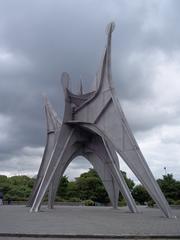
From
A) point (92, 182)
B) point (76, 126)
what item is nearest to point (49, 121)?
point (76, 126)

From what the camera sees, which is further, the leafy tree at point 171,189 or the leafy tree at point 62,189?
the leafy tree at point 62,189

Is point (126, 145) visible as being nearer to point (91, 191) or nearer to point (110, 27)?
point (110, 27)

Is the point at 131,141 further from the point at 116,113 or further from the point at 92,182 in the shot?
the point at 92,182

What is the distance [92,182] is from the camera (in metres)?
58.7

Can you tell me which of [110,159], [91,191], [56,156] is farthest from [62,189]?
[56,156]

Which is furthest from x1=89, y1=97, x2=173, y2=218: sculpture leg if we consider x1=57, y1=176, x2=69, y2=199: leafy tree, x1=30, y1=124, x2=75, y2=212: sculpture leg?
x1=57, y1=176, x2=69, y2=199: leafy tree

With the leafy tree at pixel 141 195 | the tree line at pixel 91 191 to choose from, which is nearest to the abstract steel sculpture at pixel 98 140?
the tree line at pixel 91 191

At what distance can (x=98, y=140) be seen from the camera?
3188 cm

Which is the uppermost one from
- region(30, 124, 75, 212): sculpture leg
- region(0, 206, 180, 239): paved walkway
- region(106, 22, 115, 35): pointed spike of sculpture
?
region(106, 22, 115, 35): pointed spike of sculpture

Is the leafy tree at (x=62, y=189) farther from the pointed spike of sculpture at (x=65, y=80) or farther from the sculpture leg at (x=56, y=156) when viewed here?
the pointed spike of sculpture at (x=65, y=80)

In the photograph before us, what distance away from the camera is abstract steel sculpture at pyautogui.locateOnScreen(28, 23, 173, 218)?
23172mm

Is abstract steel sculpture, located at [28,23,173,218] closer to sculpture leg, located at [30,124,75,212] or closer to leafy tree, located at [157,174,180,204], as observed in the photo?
sculpture leg, located at [30,124,75,212]

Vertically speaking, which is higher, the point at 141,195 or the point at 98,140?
the point at 98,140

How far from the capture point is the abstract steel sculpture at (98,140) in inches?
912
